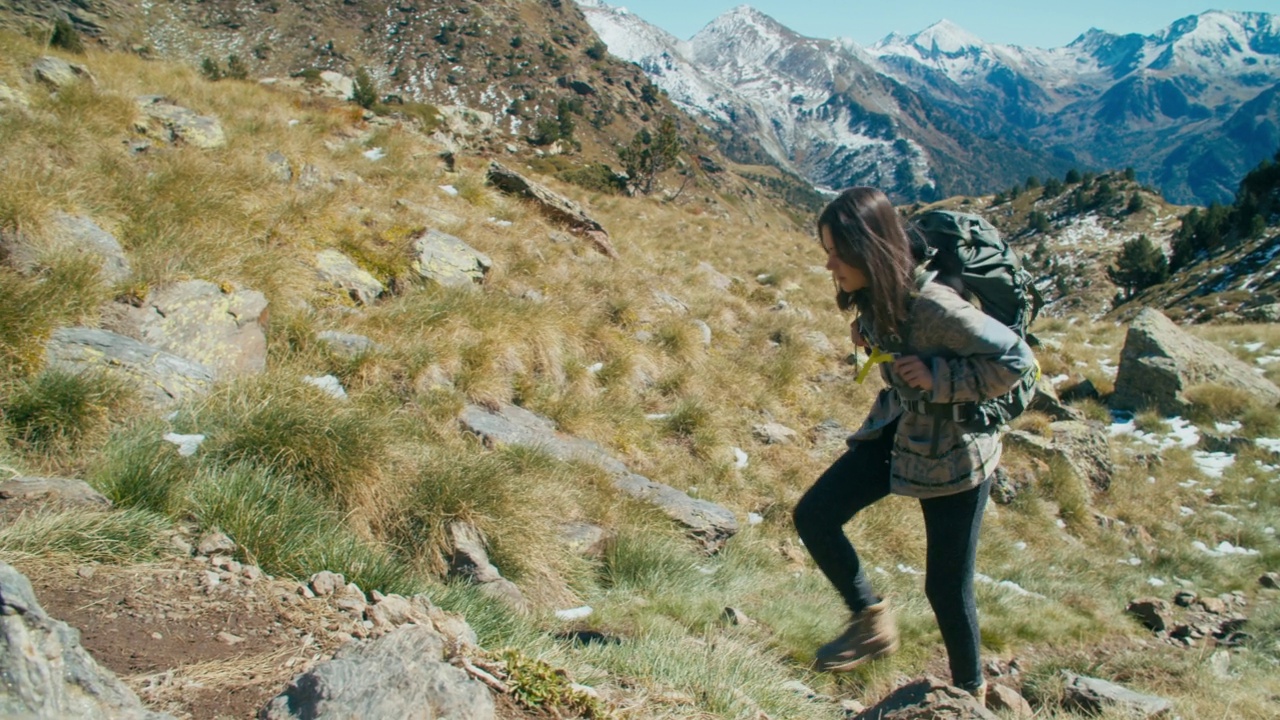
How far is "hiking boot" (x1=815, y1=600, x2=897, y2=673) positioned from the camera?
129 inches

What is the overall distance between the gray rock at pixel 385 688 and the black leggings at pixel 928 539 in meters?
1.85

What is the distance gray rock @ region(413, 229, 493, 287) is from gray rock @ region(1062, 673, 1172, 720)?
6081 millimetres

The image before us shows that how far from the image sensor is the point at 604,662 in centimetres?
275

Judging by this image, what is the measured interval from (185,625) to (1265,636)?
6428mm

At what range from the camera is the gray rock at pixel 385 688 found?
5.74 ft

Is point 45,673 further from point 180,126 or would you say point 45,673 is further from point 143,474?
point 180,126

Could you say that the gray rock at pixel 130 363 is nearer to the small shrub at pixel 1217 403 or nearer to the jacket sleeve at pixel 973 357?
the jacket sleeve at pixel 973 357

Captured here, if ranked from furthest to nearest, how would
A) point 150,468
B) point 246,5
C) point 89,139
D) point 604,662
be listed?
point 246,5 < point 89,139 < point 150,468 < point 604,662

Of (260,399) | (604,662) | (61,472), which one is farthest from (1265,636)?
(61,472)

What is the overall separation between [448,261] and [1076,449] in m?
7.74

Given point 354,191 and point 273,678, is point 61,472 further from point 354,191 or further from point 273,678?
point 354,191

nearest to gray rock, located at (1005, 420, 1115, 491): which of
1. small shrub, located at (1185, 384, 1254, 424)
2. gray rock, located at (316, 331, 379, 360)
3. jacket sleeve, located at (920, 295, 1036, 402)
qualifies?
small shrub, located at (1185, 384, 1254, 424)

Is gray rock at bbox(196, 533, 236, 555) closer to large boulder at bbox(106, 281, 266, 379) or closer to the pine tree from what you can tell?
large boulder at bbox(106, 281, 266, 379)

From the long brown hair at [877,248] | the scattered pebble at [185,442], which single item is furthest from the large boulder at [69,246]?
the long brown hair at [877,248]
